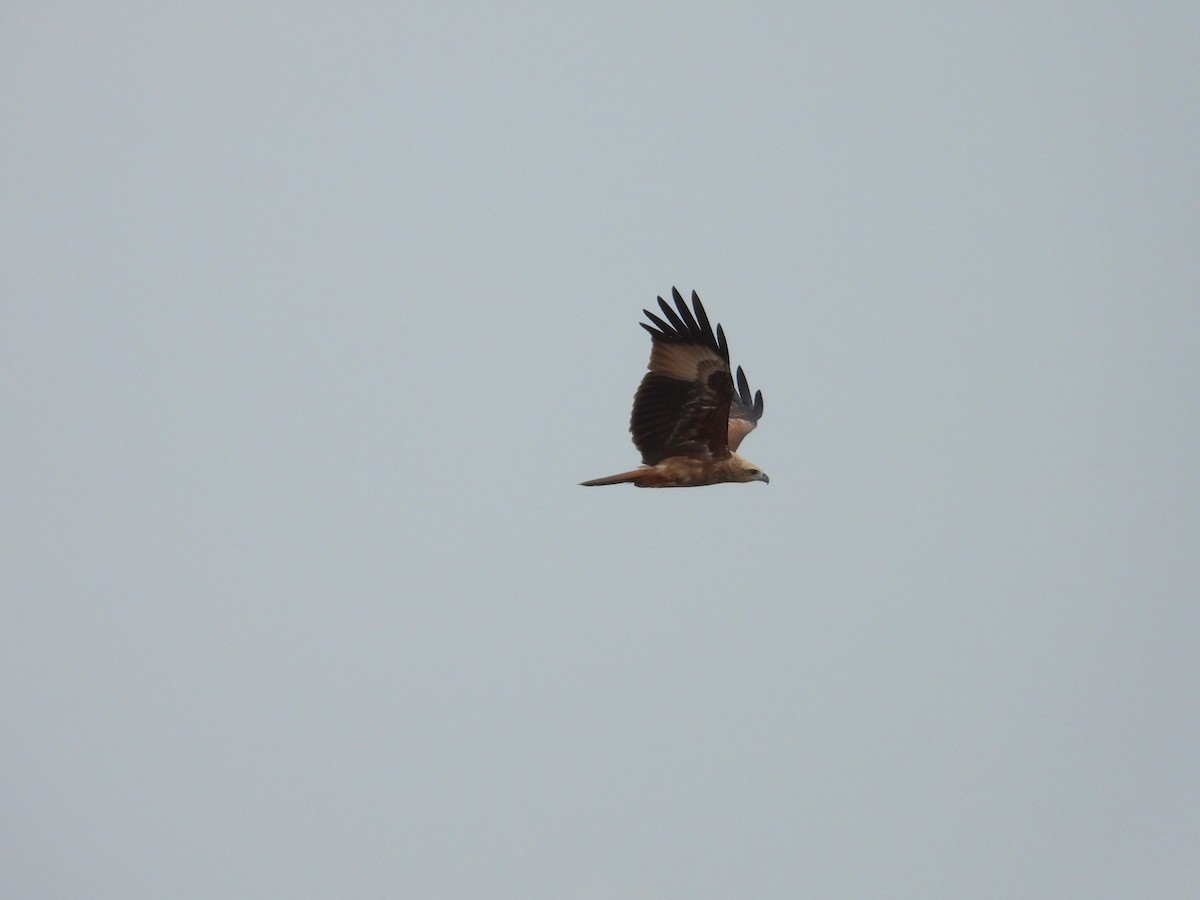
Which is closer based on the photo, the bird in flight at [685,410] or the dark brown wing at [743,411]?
the bird in flight at [685,410]

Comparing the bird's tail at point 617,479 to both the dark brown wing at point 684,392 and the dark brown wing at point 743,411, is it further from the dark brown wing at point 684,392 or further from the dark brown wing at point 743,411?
the dark brown wing at point 743,411

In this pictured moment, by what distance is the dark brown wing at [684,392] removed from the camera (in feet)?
53.0

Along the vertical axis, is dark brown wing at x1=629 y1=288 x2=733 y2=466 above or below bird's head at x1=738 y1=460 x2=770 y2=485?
above

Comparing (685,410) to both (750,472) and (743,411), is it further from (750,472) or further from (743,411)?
(743,411)

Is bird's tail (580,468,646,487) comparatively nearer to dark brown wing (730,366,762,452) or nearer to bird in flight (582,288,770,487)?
bird in flight (582,288,770,487)

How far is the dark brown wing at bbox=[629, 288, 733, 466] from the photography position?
636 inches

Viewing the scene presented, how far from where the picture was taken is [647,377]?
16484 mm

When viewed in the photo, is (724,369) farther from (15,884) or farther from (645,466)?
(15,884)

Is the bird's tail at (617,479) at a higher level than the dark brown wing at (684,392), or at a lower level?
lower

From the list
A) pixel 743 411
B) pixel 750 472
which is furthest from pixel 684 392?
pixel 743 411

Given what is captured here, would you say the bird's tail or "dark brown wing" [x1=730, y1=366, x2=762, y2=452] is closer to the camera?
the bird's tail

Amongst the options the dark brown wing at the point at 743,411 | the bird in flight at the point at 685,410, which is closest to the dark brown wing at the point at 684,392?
the bird in flight at the point at 685,410

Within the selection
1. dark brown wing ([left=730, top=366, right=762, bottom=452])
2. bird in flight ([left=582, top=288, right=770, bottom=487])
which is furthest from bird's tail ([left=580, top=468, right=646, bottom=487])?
dark brown wing ([left=730, top=366, right=762, bottom=452])

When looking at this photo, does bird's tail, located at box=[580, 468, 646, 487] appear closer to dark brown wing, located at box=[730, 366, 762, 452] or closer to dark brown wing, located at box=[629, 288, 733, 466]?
dark brown wing, located at box=[629, 288, 733, 466]
